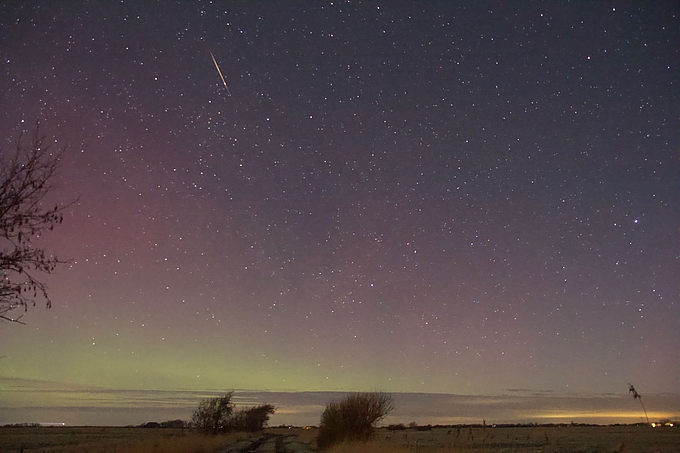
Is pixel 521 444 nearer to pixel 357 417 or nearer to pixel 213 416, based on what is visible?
pixel 357 417

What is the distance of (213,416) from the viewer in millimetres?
47500

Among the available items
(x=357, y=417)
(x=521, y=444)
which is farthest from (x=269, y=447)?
(x=521, y=444)

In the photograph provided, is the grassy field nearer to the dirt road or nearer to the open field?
the open field

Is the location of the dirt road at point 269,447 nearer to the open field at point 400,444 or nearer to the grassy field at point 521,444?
the open field at point 400,444

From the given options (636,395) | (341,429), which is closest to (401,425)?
(341,429)

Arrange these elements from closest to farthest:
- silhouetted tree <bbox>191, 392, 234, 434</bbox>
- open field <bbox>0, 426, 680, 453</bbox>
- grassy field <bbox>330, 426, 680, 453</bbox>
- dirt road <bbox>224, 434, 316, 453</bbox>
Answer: grassy field <bbox>330, 426, 680, 453</bbox>
open field <bbox>0, 426, 680, 453</bbox>
dirt road <bbox>224, 434, 316, 453</bbox>
silhouetted tree <bbox>191, 392, 234, 434</bbox>

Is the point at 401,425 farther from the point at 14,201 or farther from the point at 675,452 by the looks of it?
the point at 14,201

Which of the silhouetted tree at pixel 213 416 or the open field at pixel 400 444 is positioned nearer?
the open field at pixel 400 444

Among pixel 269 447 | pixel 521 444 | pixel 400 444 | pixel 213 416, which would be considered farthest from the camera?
pixel 213 416

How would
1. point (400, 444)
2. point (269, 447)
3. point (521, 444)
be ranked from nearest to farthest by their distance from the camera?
1. point (400, 444)
2. point (269, 447)
3. point (521, 444)

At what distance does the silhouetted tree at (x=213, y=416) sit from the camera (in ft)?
155

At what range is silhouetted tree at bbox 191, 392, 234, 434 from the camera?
47.1m

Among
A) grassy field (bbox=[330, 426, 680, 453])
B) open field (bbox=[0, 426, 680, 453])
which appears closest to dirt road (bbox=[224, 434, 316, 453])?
open field (bbox=[0, 426, 680, 453])

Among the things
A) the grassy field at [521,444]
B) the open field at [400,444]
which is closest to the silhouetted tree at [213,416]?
the open field at [400,444]
